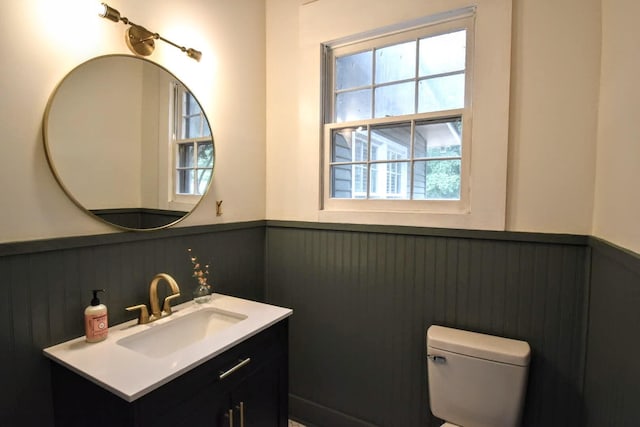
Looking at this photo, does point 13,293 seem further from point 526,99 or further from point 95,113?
point 526,99

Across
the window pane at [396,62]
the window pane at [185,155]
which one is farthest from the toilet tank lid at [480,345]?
the window pane at [185,155]

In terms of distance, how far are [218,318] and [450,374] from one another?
1063 millimetres

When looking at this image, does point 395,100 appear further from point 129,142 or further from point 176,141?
point 129,142

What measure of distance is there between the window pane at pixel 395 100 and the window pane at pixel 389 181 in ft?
0.89

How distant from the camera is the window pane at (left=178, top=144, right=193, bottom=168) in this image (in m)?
1.54

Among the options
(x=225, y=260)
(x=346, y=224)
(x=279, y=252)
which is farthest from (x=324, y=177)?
(x=225, y=260)

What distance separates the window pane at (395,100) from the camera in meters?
1.66

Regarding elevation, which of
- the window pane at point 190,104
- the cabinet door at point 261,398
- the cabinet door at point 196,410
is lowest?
the cabinet door at point 261,398

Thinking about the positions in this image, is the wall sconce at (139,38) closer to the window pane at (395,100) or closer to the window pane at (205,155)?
the window pane at (205,155)

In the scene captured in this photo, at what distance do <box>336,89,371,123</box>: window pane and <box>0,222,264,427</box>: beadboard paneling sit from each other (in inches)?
42.6

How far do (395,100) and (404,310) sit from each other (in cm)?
109

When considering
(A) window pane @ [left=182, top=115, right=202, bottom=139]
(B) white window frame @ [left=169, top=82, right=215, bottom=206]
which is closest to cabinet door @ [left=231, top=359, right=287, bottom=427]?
(B) white window frame @ [left=169, top=82, right=215, bottom=206]

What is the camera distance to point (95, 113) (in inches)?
48.3

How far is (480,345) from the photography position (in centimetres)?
137
